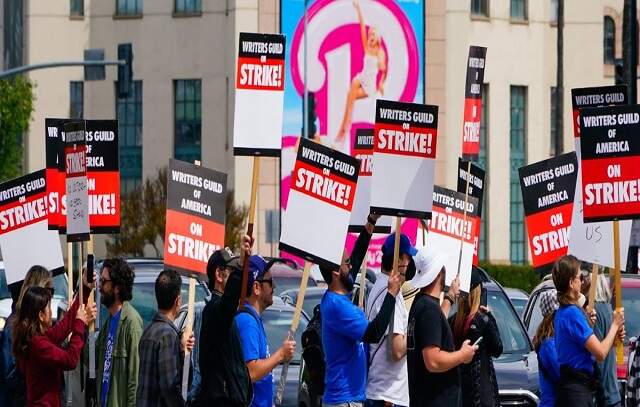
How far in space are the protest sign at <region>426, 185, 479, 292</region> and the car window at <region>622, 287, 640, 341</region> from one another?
3.00 meters

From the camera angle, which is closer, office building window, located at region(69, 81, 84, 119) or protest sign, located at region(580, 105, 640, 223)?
protest sign, located at region(580, 105, 640, 223)

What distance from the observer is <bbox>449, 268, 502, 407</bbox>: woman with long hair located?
13156mm

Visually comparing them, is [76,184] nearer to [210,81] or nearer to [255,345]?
[255,345]

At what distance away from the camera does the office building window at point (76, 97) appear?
58.3 meters

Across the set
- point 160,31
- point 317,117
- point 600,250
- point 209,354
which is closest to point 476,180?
point 600,250

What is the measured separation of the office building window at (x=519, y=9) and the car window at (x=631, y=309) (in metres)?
41.7

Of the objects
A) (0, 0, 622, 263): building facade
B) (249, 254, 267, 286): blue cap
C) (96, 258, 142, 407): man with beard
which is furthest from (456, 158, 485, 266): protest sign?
(0, 0, 622, 263): building facade

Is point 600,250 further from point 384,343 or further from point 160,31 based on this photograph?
point 160,31

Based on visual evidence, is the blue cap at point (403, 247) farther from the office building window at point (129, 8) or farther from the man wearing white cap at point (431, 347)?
the office building window at point (129, 8)

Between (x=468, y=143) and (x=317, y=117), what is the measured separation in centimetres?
3787

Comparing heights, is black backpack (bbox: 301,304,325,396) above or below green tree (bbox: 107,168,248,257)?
above

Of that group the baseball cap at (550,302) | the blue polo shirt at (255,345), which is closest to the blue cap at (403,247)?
the blue polo shirt at (255,345)

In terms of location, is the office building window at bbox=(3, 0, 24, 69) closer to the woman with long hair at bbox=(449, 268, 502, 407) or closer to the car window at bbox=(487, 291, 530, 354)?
the car window at bbox=(487, 291, 530, 354)

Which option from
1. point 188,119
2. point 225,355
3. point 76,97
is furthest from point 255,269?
point 76,97
